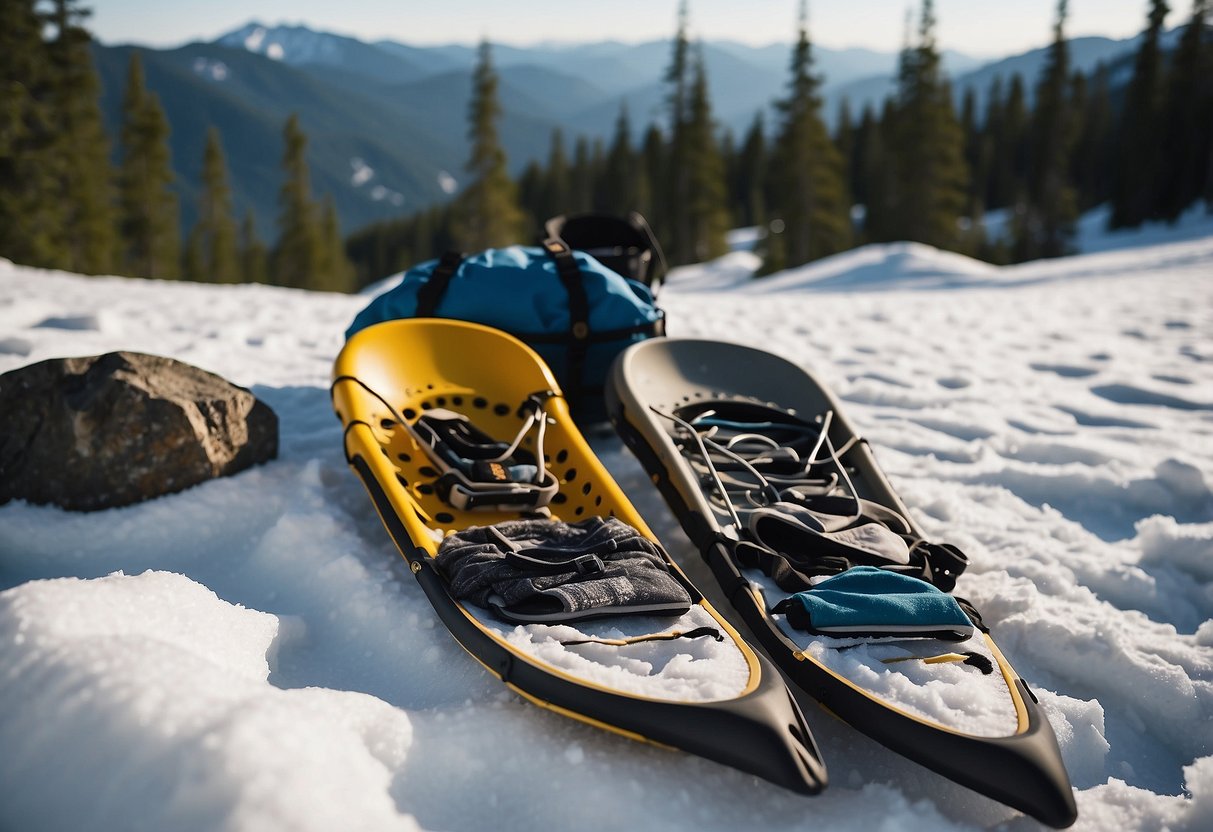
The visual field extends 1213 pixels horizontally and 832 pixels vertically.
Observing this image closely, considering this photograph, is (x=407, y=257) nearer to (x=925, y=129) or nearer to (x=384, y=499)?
(x=925, y=129)

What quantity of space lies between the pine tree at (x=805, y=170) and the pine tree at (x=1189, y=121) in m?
10.9

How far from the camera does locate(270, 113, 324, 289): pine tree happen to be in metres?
27.3

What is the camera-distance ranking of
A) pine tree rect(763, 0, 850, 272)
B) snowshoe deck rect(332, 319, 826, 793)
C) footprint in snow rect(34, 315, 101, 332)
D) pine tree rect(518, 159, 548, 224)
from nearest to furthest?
snowshoe deck rect(332, 319, 826, 793) → footprint in snow rect(34, 315, 101, 332) → pine tree rect(763, 0, 850, 272) → pine tree rect(518, 159, 548, 224)

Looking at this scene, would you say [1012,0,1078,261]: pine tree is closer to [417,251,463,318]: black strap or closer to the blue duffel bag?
the blue duffel bag

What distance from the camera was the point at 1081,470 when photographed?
10.1 ft

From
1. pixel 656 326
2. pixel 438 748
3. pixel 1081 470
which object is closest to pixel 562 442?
pixel 656 326

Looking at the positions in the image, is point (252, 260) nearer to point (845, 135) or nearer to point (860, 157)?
point (845, 135)

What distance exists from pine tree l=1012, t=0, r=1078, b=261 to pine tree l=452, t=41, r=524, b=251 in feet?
60.8

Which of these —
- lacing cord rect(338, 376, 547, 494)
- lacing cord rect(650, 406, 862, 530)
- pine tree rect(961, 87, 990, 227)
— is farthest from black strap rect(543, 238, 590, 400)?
pine tree rect(961, 87, 990, 227)

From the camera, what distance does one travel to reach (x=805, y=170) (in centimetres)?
2442

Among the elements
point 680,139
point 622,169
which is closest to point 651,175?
point 622,169

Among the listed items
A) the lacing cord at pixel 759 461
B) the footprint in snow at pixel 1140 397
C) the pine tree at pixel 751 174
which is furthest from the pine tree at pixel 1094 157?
the lacing cord at pixel 759 461

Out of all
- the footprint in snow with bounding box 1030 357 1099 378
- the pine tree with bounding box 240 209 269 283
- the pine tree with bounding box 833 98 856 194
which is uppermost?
the pine tree with bounding box 833 98 856 194

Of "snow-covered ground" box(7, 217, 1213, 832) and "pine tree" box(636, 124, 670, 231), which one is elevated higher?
"pine tree" box(636, 124, 670, 231)
